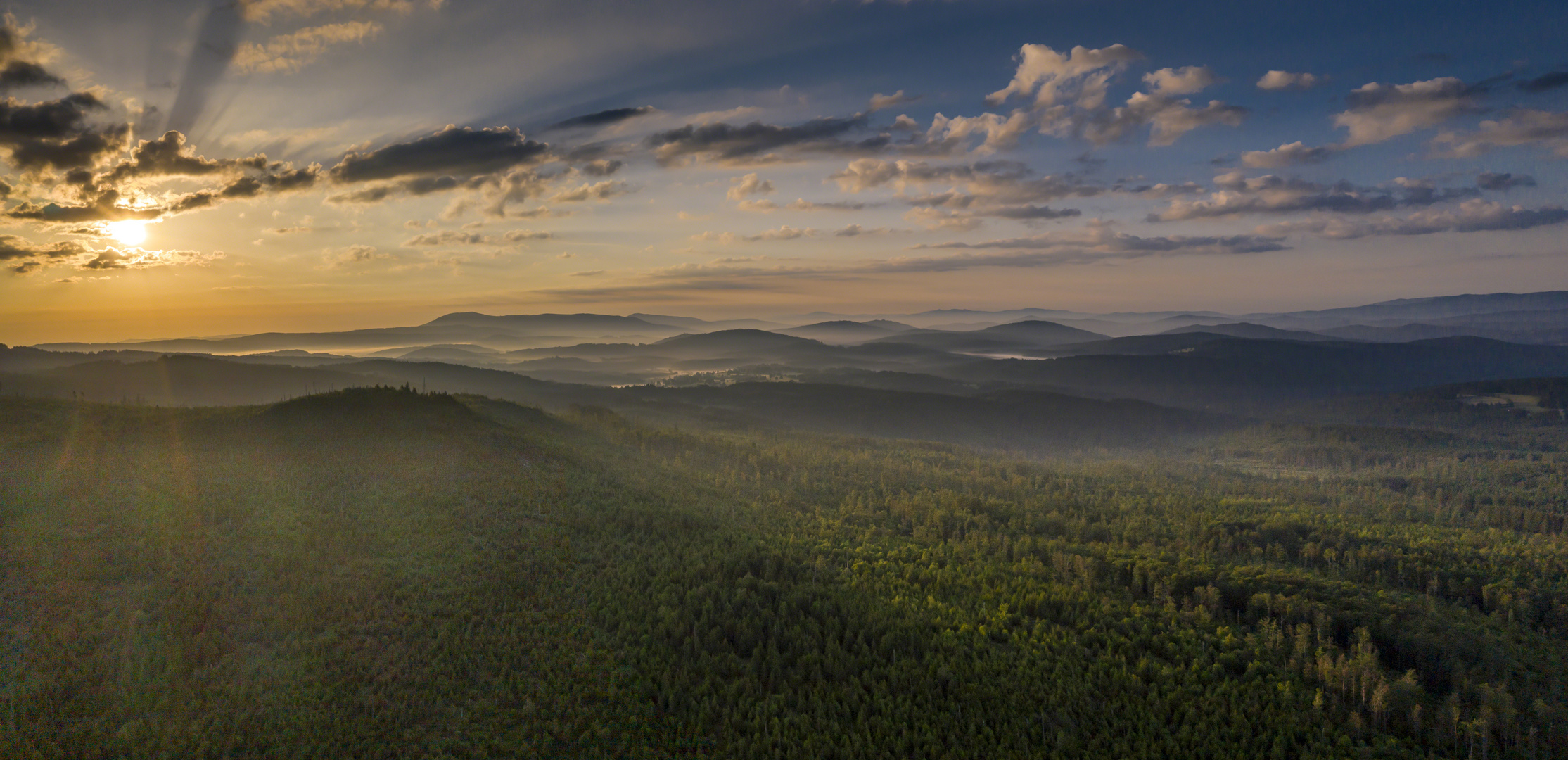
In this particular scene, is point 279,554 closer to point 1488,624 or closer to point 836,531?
point 836,531

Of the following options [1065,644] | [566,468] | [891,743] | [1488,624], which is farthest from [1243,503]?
[566,468]

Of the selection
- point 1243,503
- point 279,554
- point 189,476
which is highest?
point 189,476

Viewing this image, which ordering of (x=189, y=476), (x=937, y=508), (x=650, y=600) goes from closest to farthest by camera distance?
(x=650, y=600) < (x=189, y=476) < (x=937, y=508)

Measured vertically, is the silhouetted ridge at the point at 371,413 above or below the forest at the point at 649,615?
above

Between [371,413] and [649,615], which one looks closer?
[649,615]

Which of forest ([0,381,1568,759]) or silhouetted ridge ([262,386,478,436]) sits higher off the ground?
silhouetted ridge ([262,386,478,436])

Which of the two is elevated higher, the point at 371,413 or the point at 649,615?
the point at 371,413

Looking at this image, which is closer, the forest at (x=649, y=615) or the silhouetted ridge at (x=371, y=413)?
the forest at (x=649, y=615)

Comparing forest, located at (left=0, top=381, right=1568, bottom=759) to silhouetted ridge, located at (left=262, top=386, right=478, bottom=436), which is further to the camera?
silhouetted ridge, located at (left=262, top=386, right=478, bottom=436)
